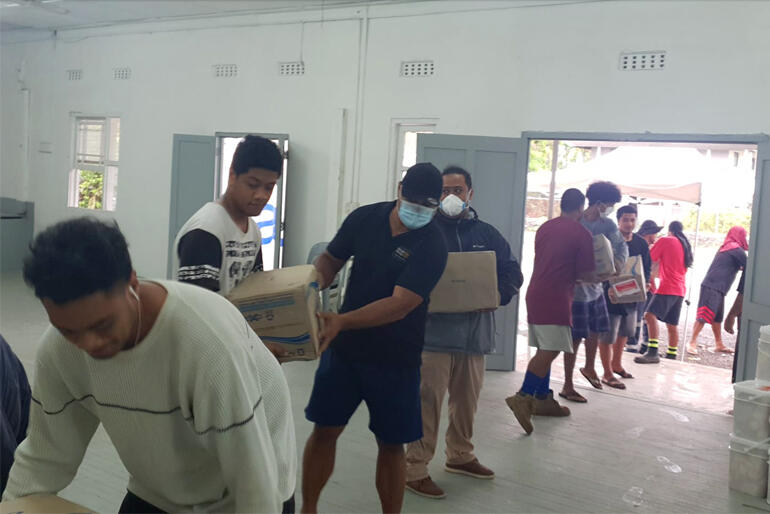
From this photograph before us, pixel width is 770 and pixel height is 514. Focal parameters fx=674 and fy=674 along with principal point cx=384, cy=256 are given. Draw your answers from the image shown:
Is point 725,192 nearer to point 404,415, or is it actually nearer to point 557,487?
point 557,487

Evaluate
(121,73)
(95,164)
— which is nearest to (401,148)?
(121,73)

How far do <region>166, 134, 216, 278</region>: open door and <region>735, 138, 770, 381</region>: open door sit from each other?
5.76 m

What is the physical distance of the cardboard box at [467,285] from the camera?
3400mm

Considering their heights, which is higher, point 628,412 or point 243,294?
point 243,294

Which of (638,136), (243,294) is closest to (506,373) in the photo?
(638,136)

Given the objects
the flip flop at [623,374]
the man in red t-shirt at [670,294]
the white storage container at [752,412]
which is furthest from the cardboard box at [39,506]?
the man in red t-shirt at [670,294]

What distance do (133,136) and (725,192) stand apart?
29.4 ft

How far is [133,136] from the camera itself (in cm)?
Answer: 948

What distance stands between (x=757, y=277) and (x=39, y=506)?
16.8ft

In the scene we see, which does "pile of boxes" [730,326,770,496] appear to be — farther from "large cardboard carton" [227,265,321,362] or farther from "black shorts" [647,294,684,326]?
"black shorts" [647,294,684,326]

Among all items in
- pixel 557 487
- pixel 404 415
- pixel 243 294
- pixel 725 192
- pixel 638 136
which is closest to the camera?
pixel 243 294

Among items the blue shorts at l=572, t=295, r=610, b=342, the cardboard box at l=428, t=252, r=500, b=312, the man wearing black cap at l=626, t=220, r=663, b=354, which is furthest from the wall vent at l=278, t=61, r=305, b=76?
the cardboard box at l=428, t=252, r=500, b=312

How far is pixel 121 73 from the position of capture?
960cm

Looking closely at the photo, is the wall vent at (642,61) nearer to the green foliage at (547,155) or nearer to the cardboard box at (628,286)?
the cardboard box at (628,286)
